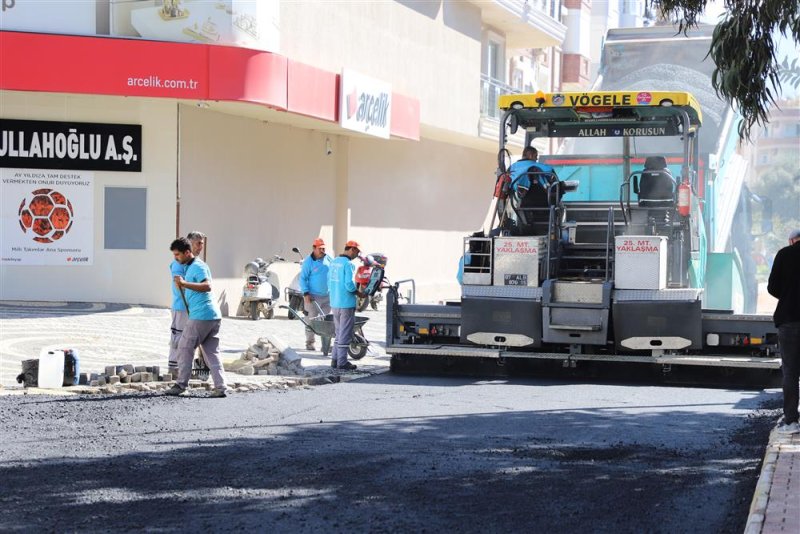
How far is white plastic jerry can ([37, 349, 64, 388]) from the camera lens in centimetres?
1304

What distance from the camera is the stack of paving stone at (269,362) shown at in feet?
49.0

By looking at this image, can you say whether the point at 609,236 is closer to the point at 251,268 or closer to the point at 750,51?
the point at 750,51

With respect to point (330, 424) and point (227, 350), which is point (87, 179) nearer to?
point (227, 350)

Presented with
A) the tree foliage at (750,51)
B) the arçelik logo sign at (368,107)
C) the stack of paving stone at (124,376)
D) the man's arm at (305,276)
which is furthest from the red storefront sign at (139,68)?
Result: the tree foliage at (750,51)

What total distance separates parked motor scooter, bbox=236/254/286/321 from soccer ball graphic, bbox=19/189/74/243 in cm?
333

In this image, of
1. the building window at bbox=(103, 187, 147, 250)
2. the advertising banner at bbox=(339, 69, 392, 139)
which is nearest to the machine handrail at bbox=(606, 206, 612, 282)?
the building window at bbox=(103, 187, 147, 250)

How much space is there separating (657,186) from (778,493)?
7460 mm

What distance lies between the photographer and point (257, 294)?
22.5 metres

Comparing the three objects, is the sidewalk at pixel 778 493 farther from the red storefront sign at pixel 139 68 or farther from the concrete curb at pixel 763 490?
the red storefront sign at pixel 139 68

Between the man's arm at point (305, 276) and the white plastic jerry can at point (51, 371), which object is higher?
the man's arm at point (305, 276)

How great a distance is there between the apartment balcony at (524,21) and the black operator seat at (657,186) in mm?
19364

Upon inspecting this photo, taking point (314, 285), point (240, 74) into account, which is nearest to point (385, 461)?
point (314, 285)

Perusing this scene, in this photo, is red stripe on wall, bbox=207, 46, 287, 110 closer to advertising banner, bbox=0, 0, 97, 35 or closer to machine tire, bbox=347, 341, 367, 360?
advertising banner, bbox=0, 0, 97, 35

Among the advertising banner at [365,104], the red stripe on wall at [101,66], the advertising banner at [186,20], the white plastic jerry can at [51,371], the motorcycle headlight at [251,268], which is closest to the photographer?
the white plastic jerry can at [51,371]
